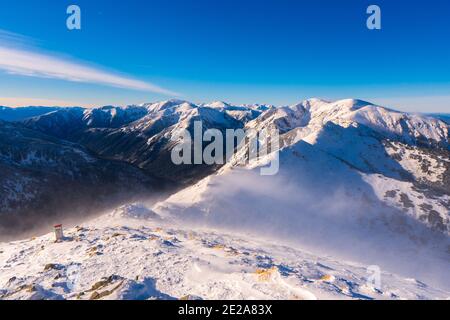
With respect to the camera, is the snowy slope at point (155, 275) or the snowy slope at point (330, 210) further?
the snowy slope at point (330, 210)

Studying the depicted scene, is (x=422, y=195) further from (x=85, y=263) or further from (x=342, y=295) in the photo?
(x=85, y=263)

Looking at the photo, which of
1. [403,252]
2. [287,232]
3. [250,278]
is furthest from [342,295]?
[403,252]

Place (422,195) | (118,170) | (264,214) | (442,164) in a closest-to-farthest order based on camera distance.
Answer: (264,214), (422,195), (442,164), (118,170)

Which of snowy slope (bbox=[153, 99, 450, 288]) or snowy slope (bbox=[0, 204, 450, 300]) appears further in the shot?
snowy slope (bbox=[153, 99, 450, 288])

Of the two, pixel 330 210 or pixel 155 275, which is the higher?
pixel 155 275

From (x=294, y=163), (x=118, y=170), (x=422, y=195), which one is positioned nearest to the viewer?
(x=422, y=195)

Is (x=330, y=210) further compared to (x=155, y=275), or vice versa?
(x=330, y=210)

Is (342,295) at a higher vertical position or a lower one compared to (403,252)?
higher
